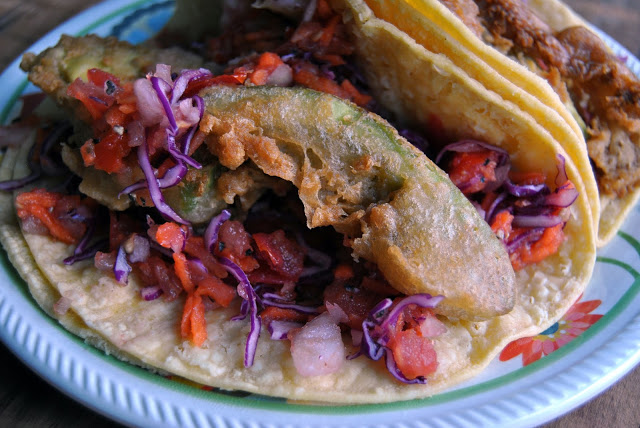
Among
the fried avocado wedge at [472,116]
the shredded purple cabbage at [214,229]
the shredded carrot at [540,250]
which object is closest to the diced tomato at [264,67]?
the fried avocado wedge at [472,116]

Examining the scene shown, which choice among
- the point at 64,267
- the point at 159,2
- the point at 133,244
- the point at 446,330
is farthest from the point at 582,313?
the point at 159,2

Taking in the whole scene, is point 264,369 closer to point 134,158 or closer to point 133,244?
point 133,244

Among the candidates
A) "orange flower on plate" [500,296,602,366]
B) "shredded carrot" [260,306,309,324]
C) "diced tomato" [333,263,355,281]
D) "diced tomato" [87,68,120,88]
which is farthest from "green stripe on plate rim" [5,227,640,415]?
"diced tomato" [87,68,120,88]

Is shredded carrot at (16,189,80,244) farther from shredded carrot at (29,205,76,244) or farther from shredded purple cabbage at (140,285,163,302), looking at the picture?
shredded purple cabbage at (140,285,163,302)

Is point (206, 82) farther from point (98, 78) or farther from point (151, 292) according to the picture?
point (151, 292)

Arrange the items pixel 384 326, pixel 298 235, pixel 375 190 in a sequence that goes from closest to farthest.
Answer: pixel 384 326, pixel 375 190, pixel 298 235

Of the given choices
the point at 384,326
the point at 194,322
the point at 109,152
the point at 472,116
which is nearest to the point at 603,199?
the point at 472,116
